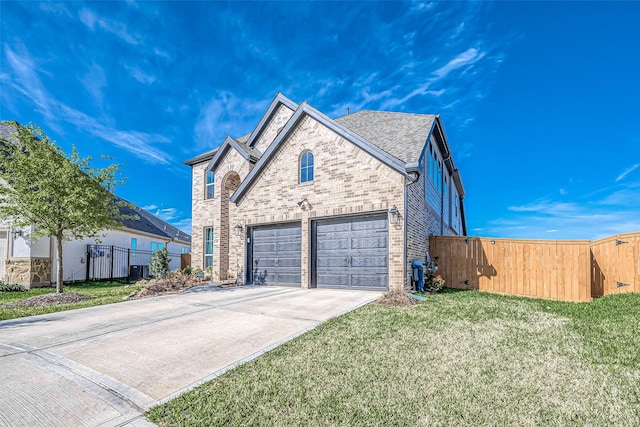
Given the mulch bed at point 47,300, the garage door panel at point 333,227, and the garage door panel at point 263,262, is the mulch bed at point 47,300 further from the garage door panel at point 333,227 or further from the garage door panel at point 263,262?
the garage door panel at point 333,227

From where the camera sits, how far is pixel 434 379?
362cm

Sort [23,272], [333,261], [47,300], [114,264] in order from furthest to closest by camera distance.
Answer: [114,264] < [23,272] < [333,261] < [47,300]

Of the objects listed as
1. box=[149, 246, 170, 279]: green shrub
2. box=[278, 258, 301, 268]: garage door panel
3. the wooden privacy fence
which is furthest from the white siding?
the wooden privacy fence

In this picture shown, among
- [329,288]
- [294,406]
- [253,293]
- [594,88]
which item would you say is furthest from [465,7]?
[294,406]

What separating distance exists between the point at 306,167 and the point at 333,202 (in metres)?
2.04

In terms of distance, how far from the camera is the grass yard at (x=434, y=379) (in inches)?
114

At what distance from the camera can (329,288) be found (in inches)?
430

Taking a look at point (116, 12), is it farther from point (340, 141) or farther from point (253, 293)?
point (253, 293)

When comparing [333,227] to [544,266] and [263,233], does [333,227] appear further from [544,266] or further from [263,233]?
[544,266]

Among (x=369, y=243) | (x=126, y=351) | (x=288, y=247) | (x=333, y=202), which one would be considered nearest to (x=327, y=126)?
(x=333, y=202)

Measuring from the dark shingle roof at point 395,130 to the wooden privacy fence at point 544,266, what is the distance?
404 centimetres

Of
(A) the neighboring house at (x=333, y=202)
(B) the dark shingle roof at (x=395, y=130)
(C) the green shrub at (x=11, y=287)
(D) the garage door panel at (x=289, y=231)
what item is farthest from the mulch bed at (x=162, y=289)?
(B) the dark shingle roof at (x=395, y=130)

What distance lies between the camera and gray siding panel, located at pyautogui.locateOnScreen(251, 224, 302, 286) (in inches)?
465

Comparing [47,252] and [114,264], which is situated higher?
[47,252]
